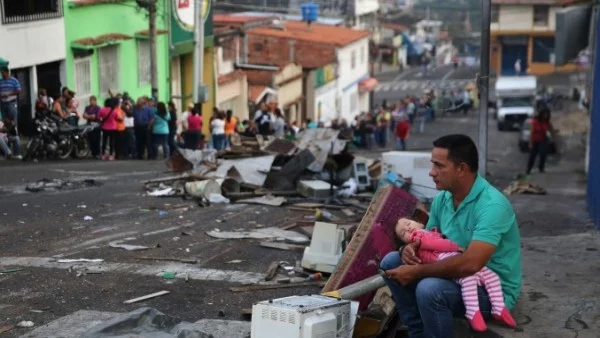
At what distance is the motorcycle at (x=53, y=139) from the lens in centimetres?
2133

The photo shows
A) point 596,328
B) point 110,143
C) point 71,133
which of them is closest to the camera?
point 596,328

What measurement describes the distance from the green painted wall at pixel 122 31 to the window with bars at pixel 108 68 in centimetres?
21

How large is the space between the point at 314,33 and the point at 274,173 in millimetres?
43965

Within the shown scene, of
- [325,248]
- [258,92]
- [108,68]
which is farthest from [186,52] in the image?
[325,248]

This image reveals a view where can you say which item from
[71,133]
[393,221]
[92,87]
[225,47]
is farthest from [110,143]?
[225,47]

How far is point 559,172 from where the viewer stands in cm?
2564

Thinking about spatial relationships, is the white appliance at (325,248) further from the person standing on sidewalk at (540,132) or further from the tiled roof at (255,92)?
the tiled roof at (255,92)

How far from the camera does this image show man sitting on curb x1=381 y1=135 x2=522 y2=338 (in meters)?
5.96

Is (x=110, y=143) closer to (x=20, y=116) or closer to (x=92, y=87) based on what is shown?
(x=20, y=116)

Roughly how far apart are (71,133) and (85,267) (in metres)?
12.7

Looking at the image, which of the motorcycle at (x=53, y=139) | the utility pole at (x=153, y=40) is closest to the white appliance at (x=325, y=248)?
the motorcycle at (x=53, y=139)

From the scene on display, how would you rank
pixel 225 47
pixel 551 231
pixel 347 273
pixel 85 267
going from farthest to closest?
1. pixel 225 47
2. pixel 551 231
3. pixel 85 267
4. pixel 347 273

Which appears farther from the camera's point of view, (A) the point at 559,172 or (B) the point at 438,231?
(A) the point at 559,172

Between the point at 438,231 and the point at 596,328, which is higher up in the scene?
the point at 438,231
